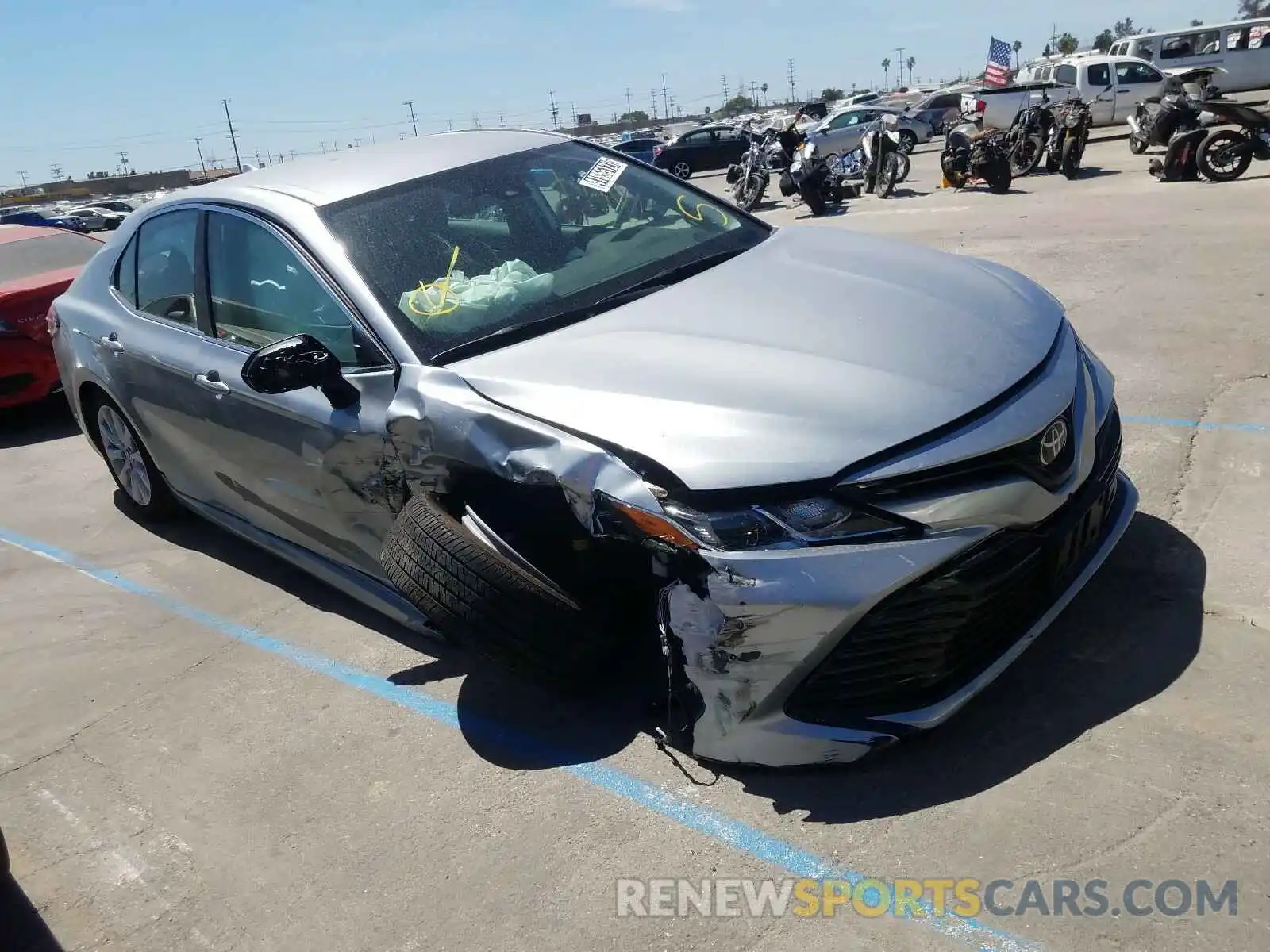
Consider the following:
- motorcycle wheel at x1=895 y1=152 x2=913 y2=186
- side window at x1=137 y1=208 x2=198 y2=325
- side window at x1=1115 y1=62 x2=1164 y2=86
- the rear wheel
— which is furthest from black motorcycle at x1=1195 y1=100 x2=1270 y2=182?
side window at x1=137 y1=208 x2=198 y2=325

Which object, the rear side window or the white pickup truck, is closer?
the rear side window

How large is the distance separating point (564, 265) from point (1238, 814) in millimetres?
2535

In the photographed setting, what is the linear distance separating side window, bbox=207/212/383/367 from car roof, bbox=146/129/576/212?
18cm

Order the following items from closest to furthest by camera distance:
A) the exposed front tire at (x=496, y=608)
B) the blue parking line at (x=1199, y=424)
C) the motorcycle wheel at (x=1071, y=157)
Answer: the exposed front tire at (x=496, y=608) → the blue parking line at (x=1199, y=424) → the motorcycle wheel at (x=1071, y=157)

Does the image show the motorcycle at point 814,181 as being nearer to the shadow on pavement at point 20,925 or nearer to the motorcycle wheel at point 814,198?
the motorcycle wheel at point 814,198

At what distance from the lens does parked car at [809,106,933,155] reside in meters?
25.9

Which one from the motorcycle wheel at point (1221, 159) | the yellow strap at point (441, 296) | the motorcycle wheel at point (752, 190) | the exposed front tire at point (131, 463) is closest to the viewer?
the yellow strap at point (441, 296)

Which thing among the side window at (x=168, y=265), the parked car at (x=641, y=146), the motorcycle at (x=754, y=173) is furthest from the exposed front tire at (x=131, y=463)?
the parked car at (x=641, y=146)

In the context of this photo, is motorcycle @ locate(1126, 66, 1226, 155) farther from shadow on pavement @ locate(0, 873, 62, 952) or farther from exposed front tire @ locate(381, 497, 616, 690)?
shadow on pavement @ locate(0, 873, 62, 952)

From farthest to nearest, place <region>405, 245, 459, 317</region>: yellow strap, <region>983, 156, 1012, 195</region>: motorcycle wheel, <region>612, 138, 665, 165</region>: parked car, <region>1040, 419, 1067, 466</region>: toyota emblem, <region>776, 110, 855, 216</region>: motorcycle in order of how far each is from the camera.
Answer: <region>612, 138, 665, 165</region>: parked car → <region>776, 110, 855, 216</region>: motorcycle → <region>983, 156, 1012, 195</region>: motorcycle wheel → <region>405, 245, 459, 317</region>: yellow strap → <region>1040, 419, 1067, 466</region>: toyota emblem

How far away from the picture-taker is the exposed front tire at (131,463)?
16.4ft

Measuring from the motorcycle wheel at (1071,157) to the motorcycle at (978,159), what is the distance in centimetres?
84

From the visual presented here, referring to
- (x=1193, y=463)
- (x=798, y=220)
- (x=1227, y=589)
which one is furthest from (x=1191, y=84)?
(x=1227, y=589)

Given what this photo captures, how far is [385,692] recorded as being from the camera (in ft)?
11.7
